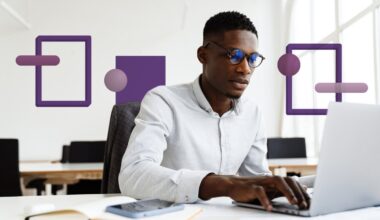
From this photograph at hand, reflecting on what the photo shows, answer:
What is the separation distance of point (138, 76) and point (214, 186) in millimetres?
1878

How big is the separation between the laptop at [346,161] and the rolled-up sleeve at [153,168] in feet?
0.57

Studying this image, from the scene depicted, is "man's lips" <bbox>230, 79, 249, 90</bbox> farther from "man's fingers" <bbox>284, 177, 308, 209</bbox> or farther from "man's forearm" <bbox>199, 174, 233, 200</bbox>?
"man's fingers" <bbox>284, 177, 308, 209</bbox>

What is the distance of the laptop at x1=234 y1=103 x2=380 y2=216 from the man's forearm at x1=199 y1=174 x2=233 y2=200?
0.08m

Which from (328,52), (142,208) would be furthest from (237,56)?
(328,52)

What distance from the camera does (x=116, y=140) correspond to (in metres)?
1.72

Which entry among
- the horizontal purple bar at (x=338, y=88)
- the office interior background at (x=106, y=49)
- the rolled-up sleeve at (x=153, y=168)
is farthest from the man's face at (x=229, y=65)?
the office interior background at (x=106, y=49)

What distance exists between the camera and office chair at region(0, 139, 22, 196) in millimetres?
3053

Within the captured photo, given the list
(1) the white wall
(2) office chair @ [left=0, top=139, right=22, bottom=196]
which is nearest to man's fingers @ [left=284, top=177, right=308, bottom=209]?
(2) office chair @ [left=0, top=139, right=22, bottom=196]

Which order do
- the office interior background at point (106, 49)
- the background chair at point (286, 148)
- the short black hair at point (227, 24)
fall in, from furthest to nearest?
the office interior background at point (106, 49)
the background chair at point (286, 148)
the short black hair at point (227, 24)

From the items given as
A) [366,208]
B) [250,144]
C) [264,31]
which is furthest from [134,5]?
[366,208]

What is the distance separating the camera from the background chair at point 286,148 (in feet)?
14.7

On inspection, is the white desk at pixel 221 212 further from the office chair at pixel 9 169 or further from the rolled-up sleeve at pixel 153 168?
the office chair at pixel 9 169

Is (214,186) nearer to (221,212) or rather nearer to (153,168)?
(221,212)

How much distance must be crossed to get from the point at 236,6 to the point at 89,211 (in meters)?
6.92
